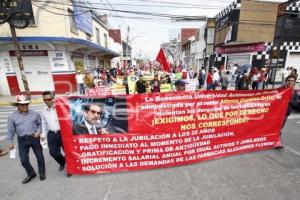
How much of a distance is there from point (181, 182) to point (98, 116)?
176cm

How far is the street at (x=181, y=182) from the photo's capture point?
2.84 metres

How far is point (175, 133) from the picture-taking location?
3.42 meters

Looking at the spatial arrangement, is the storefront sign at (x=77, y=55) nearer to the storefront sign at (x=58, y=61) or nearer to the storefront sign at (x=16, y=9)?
the storefront sign at (x=58, y=61)

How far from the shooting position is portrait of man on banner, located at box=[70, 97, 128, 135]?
10.3 feet

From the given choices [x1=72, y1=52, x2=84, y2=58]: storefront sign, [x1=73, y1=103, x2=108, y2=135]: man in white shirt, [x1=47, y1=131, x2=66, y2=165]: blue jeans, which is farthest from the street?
[x1=72, y1=52, x2=84, y2=58]: storefront sign

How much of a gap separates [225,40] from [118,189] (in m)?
18.1

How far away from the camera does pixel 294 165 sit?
359cm

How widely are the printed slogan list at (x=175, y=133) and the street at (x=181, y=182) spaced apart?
7.6 inches

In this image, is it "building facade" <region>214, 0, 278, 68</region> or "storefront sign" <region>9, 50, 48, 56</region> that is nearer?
"storefront sign" <region>9, 50, 48, 56</region>

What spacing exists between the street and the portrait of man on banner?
0.85 meters

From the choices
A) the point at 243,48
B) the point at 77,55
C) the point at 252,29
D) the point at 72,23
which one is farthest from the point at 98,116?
the point at 252,29

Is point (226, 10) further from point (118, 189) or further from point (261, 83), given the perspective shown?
point (118, 189)

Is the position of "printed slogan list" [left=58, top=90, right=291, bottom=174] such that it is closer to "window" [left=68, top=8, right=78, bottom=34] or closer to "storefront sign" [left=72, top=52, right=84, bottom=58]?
"window" [left=68, top=8, right=78, bottom=34]

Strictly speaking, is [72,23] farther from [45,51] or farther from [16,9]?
[16,9]
